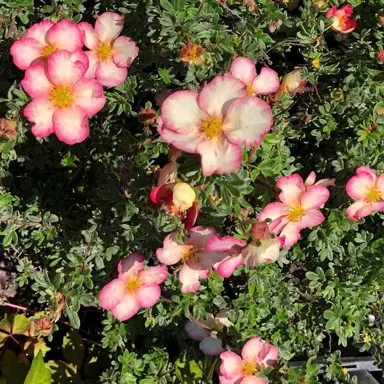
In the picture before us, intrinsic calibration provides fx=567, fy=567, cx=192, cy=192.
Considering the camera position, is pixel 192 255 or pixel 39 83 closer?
pixel 39 83

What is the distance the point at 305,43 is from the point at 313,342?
3.29ft

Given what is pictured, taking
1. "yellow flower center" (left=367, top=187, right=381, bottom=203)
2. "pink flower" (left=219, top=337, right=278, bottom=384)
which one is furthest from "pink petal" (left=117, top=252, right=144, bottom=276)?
"yellow flower center" (left=367, top=187, right=381, bottom=203)

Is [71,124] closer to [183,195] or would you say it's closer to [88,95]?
[88,95]

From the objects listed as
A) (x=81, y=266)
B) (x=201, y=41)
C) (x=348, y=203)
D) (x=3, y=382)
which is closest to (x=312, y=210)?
(x=348, y=203)

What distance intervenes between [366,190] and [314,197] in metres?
0.18

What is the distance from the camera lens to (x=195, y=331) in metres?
1.89

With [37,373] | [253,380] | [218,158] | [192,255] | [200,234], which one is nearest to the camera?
[218,158]

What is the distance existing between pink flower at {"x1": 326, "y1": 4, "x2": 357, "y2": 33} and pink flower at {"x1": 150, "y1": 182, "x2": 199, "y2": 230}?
3.09ft

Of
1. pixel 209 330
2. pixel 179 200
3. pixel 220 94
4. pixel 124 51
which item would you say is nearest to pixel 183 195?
pixel 179 200

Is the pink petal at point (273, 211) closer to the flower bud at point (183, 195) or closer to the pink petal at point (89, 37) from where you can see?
the flower bud at point (183, 195)

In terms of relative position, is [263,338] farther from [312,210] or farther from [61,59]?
[61,59]

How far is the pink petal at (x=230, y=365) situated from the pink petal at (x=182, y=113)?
79 centimetres

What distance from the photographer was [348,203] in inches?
70.1

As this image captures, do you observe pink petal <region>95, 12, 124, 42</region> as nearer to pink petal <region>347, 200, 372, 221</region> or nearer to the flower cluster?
the flower cluster
